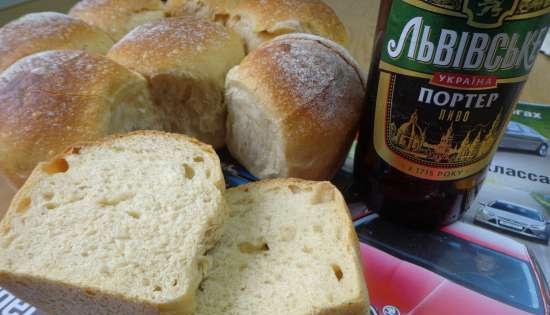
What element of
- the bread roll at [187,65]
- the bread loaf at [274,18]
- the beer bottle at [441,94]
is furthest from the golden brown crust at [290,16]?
the beer bottle at [441,94]

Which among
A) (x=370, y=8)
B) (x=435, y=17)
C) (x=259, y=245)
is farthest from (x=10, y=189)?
(x=370, y=8)

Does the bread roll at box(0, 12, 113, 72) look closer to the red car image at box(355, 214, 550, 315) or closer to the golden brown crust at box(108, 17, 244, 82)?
the golden brown crust at box(108, 17, 244, 82)

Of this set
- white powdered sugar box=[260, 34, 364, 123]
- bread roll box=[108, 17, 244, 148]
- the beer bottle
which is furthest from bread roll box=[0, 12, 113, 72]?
the beer bottle

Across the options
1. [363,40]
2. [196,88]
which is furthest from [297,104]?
[363,40]

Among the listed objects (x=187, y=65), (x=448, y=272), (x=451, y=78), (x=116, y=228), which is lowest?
(x=448, y=272)

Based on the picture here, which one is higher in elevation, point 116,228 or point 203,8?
point 203,8

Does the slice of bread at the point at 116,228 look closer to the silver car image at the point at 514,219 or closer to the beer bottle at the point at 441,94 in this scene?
the beer bottle at the point at 441,94

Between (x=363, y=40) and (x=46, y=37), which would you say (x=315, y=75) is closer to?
(x=46, y=37)
